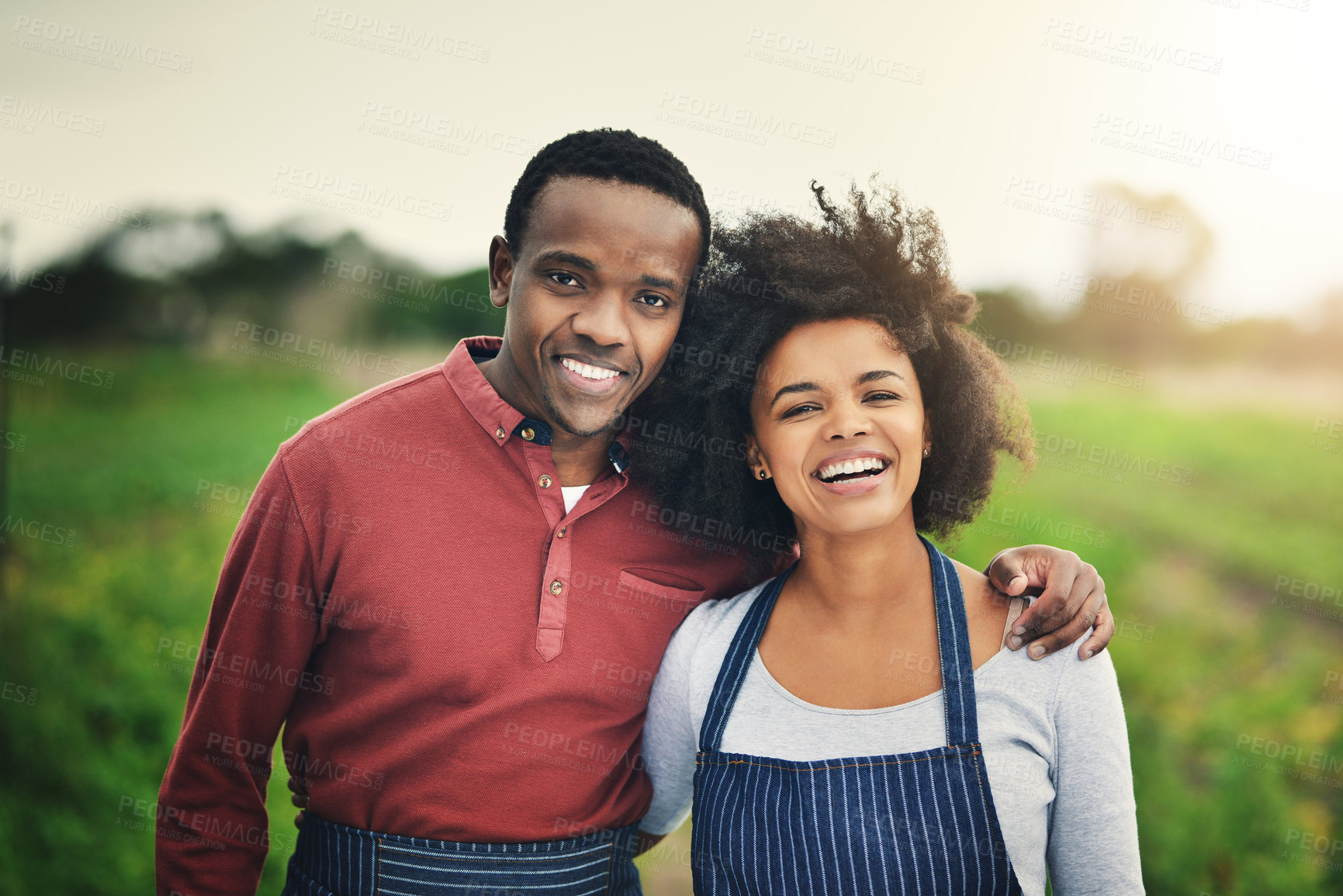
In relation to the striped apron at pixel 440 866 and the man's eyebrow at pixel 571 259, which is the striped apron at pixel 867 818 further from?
the man's eyebrow at pixel 571 259

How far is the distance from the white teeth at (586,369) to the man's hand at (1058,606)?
1.18 m

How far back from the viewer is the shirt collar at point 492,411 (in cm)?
228

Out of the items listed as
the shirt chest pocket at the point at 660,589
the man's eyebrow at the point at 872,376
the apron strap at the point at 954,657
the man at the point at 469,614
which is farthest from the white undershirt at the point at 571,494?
the apron strap at the point at 954,657

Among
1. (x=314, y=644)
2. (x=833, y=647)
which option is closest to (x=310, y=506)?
(x=314, y=644)

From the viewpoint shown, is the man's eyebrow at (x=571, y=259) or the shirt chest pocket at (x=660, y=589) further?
the shirt chest pocket at (x=660, y=589)

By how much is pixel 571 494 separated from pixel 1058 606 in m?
1.29

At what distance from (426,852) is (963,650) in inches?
57.3

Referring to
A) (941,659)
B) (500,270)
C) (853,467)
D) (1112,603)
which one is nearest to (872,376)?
(853,467)

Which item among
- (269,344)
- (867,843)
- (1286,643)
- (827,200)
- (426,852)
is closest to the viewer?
(867,843)

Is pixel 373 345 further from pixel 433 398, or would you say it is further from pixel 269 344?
pixel 433 398

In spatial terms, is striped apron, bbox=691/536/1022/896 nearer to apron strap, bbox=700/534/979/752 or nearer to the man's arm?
apron strap, bbox=700/534/979/752

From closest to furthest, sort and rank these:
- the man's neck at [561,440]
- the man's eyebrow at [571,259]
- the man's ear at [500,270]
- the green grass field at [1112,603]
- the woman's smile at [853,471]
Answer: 1. the woman's smile at [853,471]
2. the man's eyebrow at [571,259]
3. the man's neck at [561,440]
4. the man's ear at [500,270]
5. the green grass field at [1112,603]

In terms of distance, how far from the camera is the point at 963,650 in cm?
205

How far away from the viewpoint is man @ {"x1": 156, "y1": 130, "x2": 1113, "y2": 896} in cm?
214
